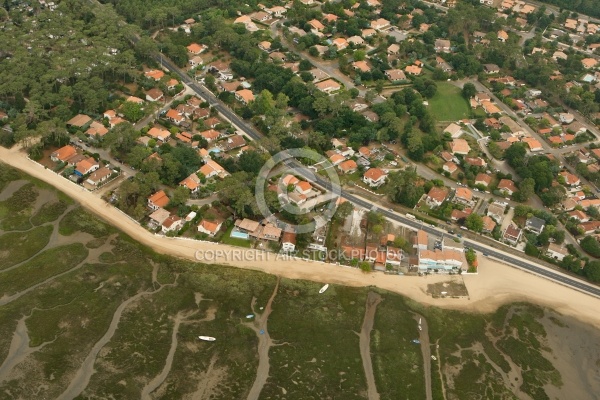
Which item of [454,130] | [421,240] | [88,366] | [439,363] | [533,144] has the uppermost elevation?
[88,366]

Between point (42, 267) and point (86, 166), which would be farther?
point (86, 166)

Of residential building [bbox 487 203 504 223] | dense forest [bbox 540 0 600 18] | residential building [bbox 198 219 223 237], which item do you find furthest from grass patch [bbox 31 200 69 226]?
dense forest [bbox 540 0 600 18]

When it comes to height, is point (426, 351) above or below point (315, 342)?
below

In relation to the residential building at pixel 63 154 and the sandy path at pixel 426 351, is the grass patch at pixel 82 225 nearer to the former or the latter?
the residential building at pixel 63 154

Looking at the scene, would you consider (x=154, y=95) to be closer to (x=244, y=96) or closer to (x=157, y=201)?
(x=244, y=96)

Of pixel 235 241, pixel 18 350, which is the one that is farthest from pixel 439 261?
pixel 18 350

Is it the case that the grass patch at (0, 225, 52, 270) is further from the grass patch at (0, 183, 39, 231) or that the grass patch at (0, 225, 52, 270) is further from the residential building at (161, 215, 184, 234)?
the residential building at (161, 215, 184, 234)
